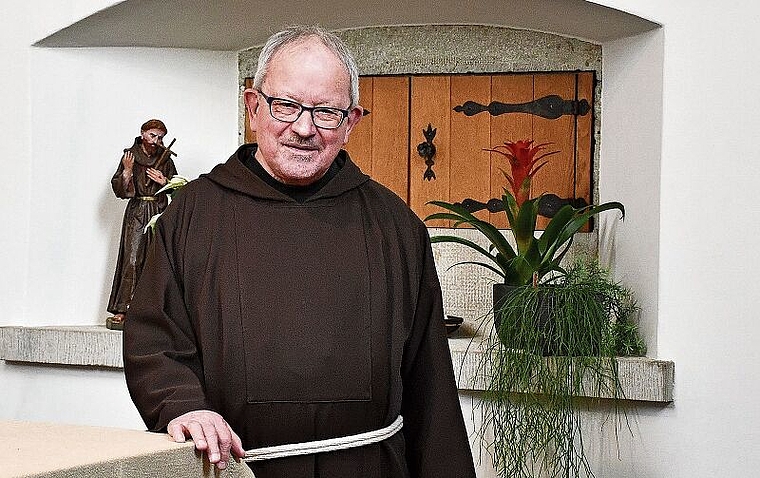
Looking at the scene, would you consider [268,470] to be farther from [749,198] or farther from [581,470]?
[749,198]

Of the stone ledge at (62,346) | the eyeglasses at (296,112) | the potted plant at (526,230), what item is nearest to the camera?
the eyeglasses at (296,112)

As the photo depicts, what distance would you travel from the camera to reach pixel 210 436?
1.40 m

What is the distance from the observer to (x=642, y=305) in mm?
2977

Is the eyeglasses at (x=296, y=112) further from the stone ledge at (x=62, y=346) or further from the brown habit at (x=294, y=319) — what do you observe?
the stone ledge at (x=62, y=346)

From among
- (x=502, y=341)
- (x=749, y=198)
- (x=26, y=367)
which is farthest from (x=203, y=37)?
(x=749, y=198)

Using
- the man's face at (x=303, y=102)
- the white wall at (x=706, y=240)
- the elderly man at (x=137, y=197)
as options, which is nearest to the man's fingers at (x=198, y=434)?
the man's face at (x=303, y=102)

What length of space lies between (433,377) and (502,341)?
0.82 meters

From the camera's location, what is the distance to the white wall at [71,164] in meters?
3.33

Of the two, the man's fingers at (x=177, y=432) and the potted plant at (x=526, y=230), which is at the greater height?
the potted plant at (x=526, y=230)

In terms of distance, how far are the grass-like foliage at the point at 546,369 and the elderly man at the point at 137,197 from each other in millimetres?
1059

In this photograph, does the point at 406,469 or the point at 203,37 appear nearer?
the point at 406,469

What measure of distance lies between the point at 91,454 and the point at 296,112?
0.75 metres

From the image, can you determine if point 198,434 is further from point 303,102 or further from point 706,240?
point 706,240

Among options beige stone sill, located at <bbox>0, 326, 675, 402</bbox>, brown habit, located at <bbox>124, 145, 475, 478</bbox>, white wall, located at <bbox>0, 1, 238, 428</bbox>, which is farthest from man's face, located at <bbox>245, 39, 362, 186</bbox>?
white wall, located at <bbox>0, 1, 238, 428</bbox>
